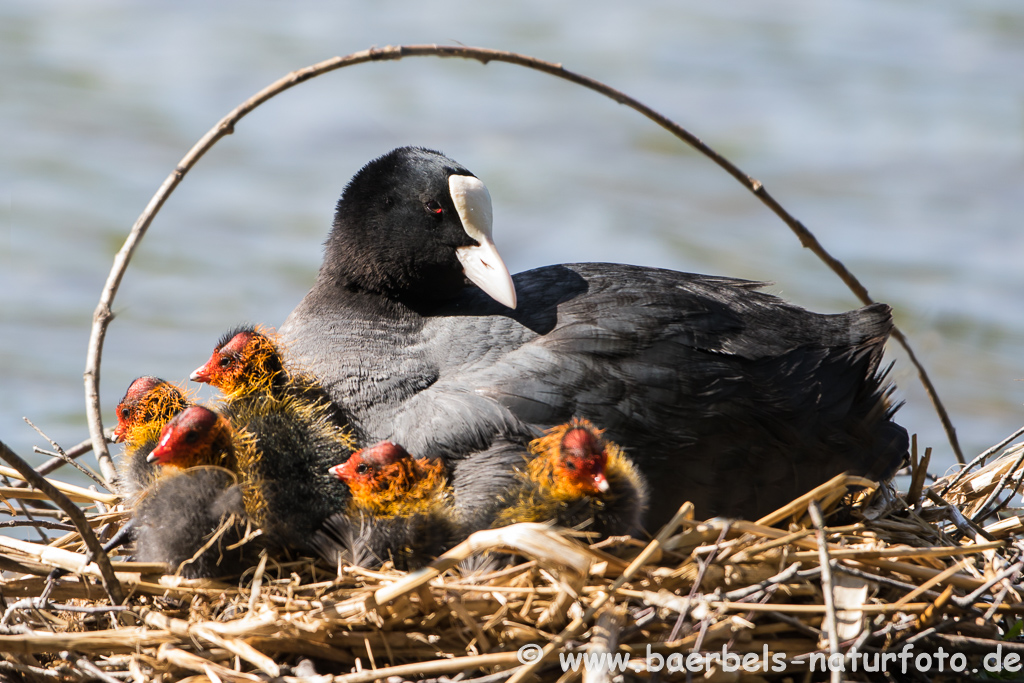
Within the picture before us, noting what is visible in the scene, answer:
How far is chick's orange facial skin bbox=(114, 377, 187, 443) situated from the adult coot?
1.30 ft

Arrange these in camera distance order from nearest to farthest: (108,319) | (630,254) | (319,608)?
(319,608) < (108,319) < (630,254)

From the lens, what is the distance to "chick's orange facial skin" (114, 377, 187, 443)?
109 inches

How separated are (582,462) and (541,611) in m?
0.34

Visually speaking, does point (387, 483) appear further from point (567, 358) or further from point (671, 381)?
point (671, 381)

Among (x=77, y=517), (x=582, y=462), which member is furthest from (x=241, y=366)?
(x=582, y=462)

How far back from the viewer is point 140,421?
2783mm

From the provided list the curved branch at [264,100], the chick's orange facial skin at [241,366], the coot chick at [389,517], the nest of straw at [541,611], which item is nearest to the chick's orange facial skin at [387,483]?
the coot chick at [389,517]

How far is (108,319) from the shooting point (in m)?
3.08

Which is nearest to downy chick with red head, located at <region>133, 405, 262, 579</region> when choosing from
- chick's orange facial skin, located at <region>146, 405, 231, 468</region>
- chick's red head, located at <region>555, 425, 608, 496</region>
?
chick's orange facial skin, located at <region>146, 405, 231, 468</region>

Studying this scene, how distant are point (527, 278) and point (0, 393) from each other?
3.86 metres

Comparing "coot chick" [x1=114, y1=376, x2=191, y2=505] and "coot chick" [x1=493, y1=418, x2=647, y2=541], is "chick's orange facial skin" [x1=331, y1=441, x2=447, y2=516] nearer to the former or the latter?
"coot chick" [x1=493, y1=418, x2=647, y2=541]

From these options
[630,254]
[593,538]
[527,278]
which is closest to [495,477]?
[593,538]

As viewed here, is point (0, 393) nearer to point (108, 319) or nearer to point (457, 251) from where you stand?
point (108, 319)

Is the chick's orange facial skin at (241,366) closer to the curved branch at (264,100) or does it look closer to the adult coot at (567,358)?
the adult coot at (567,358)
